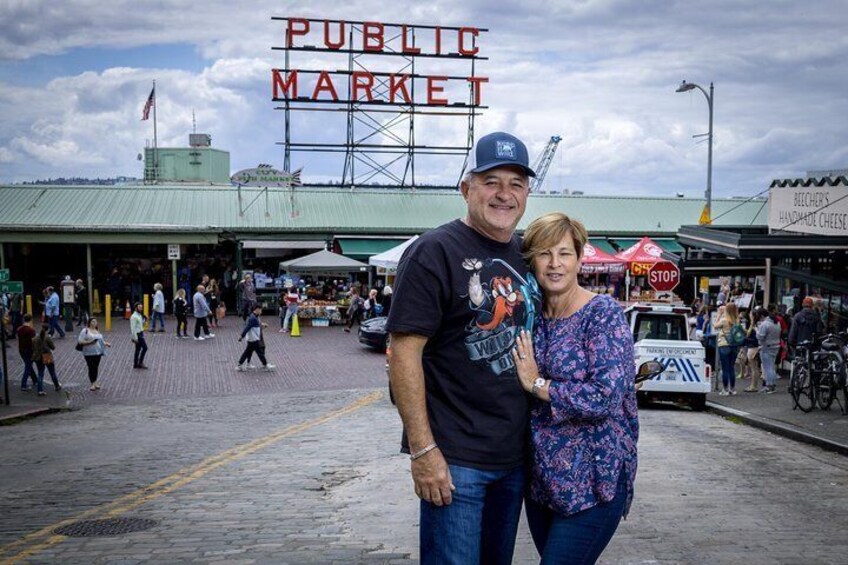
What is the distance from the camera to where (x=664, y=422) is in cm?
1400

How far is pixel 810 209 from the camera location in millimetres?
19266

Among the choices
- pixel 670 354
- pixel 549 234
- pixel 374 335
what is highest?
pixel 549 234

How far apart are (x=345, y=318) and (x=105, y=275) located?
11107 mm

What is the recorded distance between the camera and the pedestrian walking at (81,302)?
103 feet

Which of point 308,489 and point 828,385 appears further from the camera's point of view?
point 828,385

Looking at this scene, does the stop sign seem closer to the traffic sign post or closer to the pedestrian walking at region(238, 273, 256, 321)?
the traffic sign post

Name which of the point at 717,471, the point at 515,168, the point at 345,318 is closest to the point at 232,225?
the point at 345,318

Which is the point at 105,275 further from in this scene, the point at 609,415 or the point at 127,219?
the point at 609,415

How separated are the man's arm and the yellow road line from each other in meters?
4.38

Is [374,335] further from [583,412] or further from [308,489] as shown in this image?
[583,412]

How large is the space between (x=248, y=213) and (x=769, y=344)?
2625 centimetres

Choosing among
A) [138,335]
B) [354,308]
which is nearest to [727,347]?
[138,335]

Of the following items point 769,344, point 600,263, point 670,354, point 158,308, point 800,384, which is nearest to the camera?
point 800,384

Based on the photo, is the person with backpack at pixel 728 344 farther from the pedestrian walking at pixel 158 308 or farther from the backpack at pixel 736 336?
the pedestrian walking at pixel 158 308
